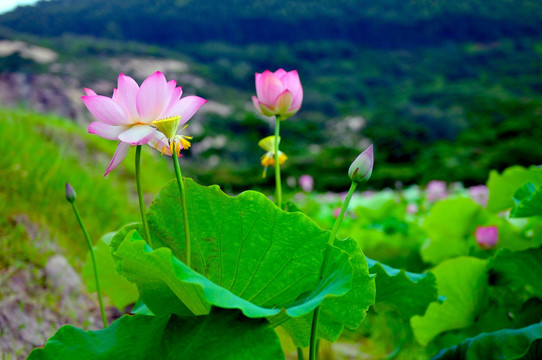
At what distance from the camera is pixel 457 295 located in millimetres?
860

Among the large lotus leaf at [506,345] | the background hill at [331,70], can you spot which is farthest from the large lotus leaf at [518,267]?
the background hill at [331,70]

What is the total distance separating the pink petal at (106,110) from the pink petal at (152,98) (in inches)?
0.7

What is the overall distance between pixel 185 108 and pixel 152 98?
0.04 m

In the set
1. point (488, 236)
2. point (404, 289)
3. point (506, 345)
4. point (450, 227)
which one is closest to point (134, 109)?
point (404, 289)

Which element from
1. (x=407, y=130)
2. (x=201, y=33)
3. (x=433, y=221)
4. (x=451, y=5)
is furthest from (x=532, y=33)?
(x=433, y=221)

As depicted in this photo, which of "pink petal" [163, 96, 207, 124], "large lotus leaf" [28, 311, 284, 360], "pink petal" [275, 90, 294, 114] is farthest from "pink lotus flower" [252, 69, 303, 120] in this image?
"large lotus leaf" [28, 311, 284, 360]

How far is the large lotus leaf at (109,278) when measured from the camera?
748 millimetres

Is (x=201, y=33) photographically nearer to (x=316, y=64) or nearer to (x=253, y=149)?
(x=316, y=64)

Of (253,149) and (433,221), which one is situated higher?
(433,221)

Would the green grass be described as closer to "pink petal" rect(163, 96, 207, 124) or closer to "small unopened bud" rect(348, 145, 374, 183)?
"pink petal" rect(163, 96, 207, 124)

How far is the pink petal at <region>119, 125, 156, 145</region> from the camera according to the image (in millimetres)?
425

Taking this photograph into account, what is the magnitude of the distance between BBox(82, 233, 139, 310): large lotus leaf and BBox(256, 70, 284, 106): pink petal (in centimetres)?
34

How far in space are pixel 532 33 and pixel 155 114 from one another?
98.2ft

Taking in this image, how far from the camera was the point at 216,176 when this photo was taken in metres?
7.79
